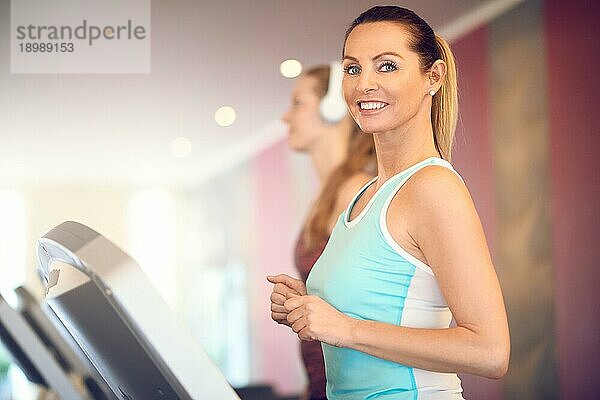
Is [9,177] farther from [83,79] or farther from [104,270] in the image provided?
[104,270]

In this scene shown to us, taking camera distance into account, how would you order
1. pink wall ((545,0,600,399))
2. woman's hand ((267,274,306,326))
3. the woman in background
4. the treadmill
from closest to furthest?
the treadmill → woman's hand ((267,274,306,326)) → the woman in background → pink wall ((545,0,600,399))

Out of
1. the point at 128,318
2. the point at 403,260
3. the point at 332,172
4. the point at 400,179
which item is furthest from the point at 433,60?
the point at 332,172

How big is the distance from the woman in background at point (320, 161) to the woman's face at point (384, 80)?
1310 millimetres

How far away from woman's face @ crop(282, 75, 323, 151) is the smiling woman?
1.48 metres

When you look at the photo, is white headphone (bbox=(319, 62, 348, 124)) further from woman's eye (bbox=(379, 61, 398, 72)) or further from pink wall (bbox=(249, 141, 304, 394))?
woman's eye (bbox=(379, 61, 398, 72))

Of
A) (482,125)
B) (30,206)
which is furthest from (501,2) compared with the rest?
(30,206)

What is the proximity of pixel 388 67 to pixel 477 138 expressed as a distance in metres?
1.76

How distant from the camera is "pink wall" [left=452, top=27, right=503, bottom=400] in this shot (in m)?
3.12

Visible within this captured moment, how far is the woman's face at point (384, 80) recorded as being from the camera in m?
1.46

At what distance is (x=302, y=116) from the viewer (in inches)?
120

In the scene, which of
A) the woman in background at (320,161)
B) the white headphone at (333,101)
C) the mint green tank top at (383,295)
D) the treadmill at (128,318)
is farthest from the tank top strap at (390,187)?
the white headphone at (333,101)

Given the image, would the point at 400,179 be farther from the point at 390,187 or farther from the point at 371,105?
the point at 371,105

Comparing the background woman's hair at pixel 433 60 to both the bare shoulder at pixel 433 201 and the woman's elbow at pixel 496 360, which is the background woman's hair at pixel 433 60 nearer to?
the bare shoulder at pixel 433 201

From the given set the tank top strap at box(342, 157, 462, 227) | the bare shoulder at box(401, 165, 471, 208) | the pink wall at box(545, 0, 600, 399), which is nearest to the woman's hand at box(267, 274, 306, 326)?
the tank top strap at box(342, 157, 462, 227)
